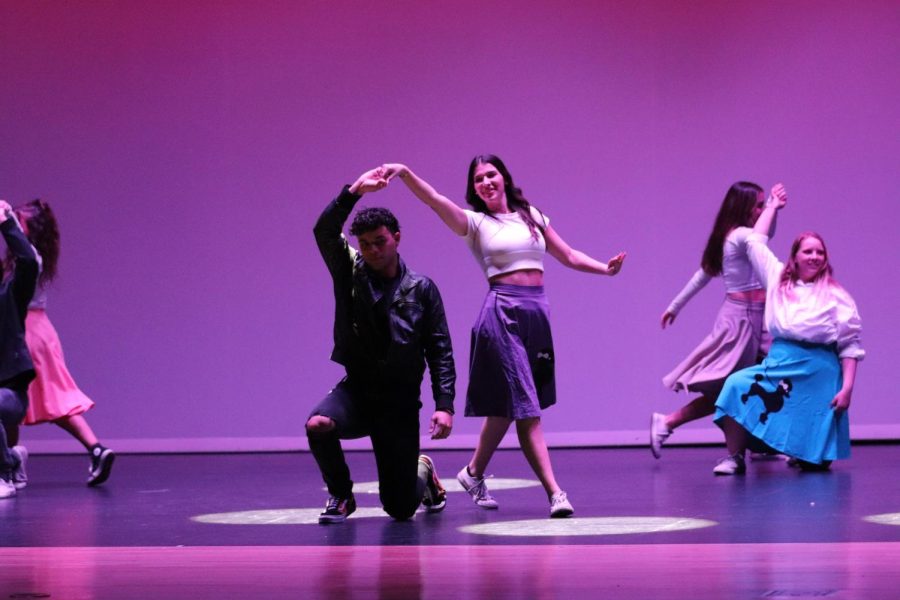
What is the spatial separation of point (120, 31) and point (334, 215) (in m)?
4.63

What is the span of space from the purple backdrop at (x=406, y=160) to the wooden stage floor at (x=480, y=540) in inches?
71.2

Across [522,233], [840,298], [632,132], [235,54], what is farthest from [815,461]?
[235,54]

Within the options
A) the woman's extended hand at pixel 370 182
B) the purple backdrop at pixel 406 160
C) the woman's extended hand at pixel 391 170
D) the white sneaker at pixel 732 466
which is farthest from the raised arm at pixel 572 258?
the purple backdrop at pixel 406 160

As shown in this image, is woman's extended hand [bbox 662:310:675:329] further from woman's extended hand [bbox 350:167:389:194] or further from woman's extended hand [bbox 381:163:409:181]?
woman's extended hand [bbox 350:167:389:194]

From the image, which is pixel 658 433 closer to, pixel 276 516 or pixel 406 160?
pixel 406 160

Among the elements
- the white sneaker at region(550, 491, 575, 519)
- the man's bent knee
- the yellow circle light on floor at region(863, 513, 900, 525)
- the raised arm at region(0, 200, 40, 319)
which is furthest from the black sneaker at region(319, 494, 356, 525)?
the raised arm at region(0, 200, 40, 319)

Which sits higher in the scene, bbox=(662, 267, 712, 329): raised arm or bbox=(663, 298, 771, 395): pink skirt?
bbox=(662, 267, 712, 329): raised arm

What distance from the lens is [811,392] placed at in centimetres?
593

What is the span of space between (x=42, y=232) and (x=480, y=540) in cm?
312

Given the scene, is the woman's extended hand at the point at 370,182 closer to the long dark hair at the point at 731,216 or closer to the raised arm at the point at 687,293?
the long dark hair at the point at 731,216

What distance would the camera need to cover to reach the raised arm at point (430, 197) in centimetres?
406

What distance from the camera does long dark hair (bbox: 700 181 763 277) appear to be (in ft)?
20.9

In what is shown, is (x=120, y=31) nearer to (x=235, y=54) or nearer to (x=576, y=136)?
(x=235, y=54)

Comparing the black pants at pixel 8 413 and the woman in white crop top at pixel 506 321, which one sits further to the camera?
the black pants at pixel 8 413
